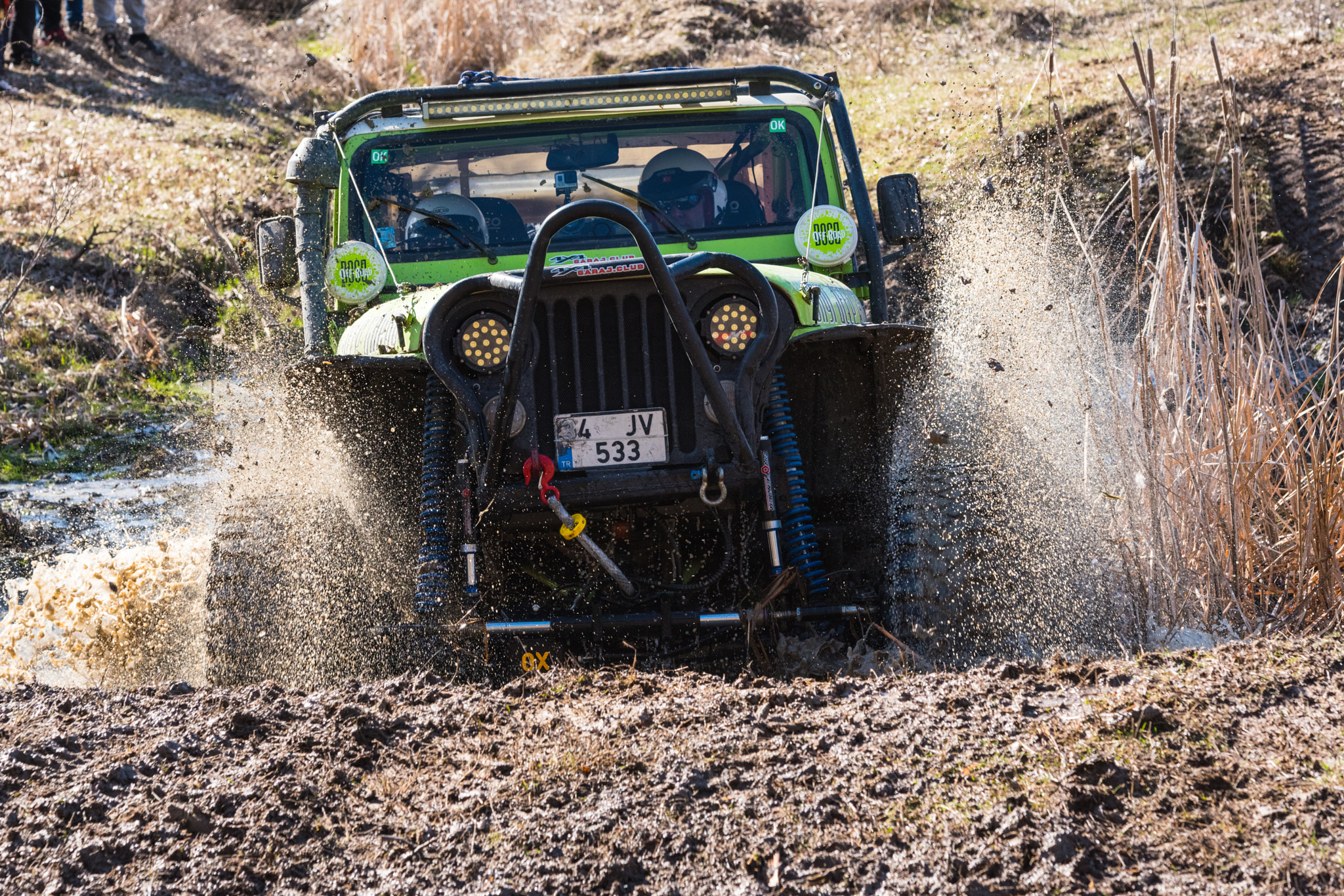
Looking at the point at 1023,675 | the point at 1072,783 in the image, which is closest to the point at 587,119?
the point at 1023,675

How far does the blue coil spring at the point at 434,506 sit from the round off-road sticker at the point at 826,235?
1570mm

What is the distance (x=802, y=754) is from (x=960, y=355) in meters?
4.29

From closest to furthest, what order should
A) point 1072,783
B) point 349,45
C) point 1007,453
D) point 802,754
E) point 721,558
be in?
point 1072,783, point 802,754, point 721,558, point 1007,453, point 349,45

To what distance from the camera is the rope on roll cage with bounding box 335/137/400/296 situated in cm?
439

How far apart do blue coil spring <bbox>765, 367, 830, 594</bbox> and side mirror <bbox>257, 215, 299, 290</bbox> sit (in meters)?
1.99

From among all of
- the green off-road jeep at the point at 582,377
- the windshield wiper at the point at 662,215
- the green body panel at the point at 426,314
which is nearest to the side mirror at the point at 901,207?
the green off-road jeep at the point at 582,377

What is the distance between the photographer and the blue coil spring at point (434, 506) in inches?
142

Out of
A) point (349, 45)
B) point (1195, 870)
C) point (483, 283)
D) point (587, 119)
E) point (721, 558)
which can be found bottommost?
point (1195, 870)

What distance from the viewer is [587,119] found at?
477 cm

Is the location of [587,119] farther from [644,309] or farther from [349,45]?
[349,45]

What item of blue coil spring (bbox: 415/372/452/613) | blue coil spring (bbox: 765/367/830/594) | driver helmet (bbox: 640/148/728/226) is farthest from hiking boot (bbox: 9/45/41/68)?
blue coil spring (bbox: 765/367/830/594)

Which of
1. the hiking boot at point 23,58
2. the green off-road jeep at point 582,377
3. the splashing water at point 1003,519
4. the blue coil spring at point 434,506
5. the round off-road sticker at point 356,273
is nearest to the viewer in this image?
the green off-road jeep at point 582,377

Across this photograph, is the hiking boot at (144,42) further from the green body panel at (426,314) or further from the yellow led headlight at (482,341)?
the yellow led headlight at (482,341)

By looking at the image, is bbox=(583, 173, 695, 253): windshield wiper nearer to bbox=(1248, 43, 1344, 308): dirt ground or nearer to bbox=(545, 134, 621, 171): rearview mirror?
bbox=(545, 134, 621, 171): rearview mirror
